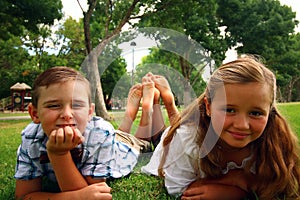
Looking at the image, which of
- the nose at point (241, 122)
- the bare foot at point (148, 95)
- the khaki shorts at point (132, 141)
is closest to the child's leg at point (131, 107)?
the bare foot at point (148, 95)

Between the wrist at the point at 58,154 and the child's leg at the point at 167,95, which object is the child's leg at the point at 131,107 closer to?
the child's leg at the point at 167,95

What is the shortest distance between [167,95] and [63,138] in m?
1.58

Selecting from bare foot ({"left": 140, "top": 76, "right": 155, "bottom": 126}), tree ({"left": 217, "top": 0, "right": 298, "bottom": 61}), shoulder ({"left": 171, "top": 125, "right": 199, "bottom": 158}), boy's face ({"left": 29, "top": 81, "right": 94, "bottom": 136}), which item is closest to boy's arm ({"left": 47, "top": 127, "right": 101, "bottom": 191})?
boy's face ({"left": 29, "top": 81, "right": 94, "bottom": 136})

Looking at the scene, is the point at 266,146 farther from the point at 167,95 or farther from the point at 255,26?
the point at 255,26

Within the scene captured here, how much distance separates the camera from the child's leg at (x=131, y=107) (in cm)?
306

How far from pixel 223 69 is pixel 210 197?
0.64 m

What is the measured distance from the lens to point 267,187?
77.4 inches

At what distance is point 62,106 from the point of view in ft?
5.73

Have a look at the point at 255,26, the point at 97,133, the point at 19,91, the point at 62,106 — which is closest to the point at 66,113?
the point at 62,106

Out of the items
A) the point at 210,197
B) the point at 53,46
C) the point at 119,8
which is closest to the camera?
the point at 210,197

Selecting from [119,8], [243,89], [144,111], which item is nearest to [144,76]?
[144,111]

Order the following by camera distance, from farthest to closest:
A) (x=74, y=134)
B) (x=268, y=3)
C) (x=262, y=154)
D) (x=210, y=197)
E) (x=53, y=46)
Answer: (x=53, y=46)
(x=268, y=3)
(x=262, y=154)
(x=210, y=197)
(x=74, y=134)

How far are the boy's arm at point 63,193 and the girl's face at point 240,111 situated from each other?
2.08 ft

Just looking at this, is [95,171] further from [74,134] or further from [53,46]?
[53,46]
